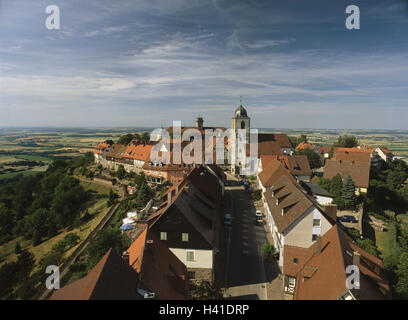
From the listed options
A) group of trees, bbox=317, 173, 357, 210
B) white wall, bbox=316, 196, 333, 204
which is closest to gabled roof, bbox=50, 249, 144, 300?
white wall, bbox=316, 196, 333, 204

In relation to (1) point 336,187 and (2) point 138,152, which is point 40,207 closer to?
(2) point 138,152

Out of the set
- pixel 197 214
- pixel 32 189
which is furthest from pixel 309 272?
pixel 32 189

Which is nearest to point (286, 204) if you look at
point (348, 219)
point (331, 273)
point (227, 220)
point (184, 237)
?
point (227, 220)

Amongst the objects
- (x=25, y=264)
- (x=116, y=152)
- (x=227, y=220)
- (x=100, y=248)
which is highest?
(x=116, y=152)

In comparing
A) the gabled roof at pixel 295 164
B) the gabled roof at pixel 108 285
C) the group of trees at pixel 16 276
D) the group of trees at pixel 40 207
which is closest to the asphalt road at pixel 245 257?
the gabled roof at pixel 108 285

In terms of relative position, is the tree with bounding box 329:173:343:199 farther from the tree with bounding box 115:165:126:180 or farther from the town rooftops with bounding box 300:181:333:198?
the tree with bounding box 115:165:126:180

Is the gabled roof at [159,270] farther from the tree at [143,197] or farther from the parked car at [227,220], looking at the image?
the tree at [143,197]

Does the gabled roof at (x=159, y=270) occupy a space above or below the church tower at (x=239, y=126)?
below
